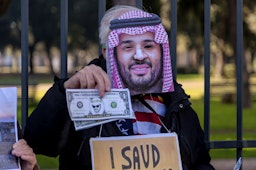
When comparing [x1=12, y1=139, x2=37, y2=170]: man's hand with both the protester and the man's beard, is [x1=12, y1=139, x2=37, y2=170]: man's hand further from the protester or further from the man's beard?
the man's beard

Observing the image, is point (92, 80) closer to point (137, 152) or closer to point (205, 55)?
point (137, 152)

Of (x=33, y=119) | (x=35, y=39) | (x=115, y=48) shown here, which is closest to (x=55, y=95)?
(x=33, y=119)

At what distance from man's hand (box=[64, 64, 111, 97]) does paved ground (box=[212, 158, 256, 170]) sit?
18.6 ft

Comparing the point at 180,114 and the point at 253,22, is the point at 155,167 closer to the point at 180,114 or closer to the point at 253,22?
the point at 180,114

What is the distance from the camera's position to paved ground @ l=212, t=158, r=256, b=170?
7746 mm

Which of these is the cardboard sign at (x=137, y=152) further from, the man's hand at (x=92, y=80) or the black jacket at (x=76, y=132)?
the man's hand at (x=92, y=80)

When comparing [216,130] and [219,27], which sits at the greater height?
[219,27]

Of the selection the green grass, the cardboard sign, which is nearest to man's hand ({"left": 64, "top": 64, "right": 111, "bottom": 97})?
the cardboard sign

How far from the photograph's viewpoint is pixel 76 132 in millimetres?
2289

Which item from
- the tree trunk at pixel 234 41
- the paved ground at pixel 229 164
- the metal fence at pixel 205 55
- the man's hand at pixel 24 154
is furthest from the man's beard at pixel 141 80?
the tree trunk at pixel 234 41

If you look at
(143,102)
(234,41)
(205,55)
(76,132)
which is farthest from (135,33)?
(234,41)

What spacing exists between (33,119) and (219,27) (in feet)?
59.4

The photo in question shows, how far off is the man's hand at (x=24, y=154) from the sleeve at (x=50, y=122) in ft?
0.24

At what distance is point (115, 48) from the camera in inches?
87.8
